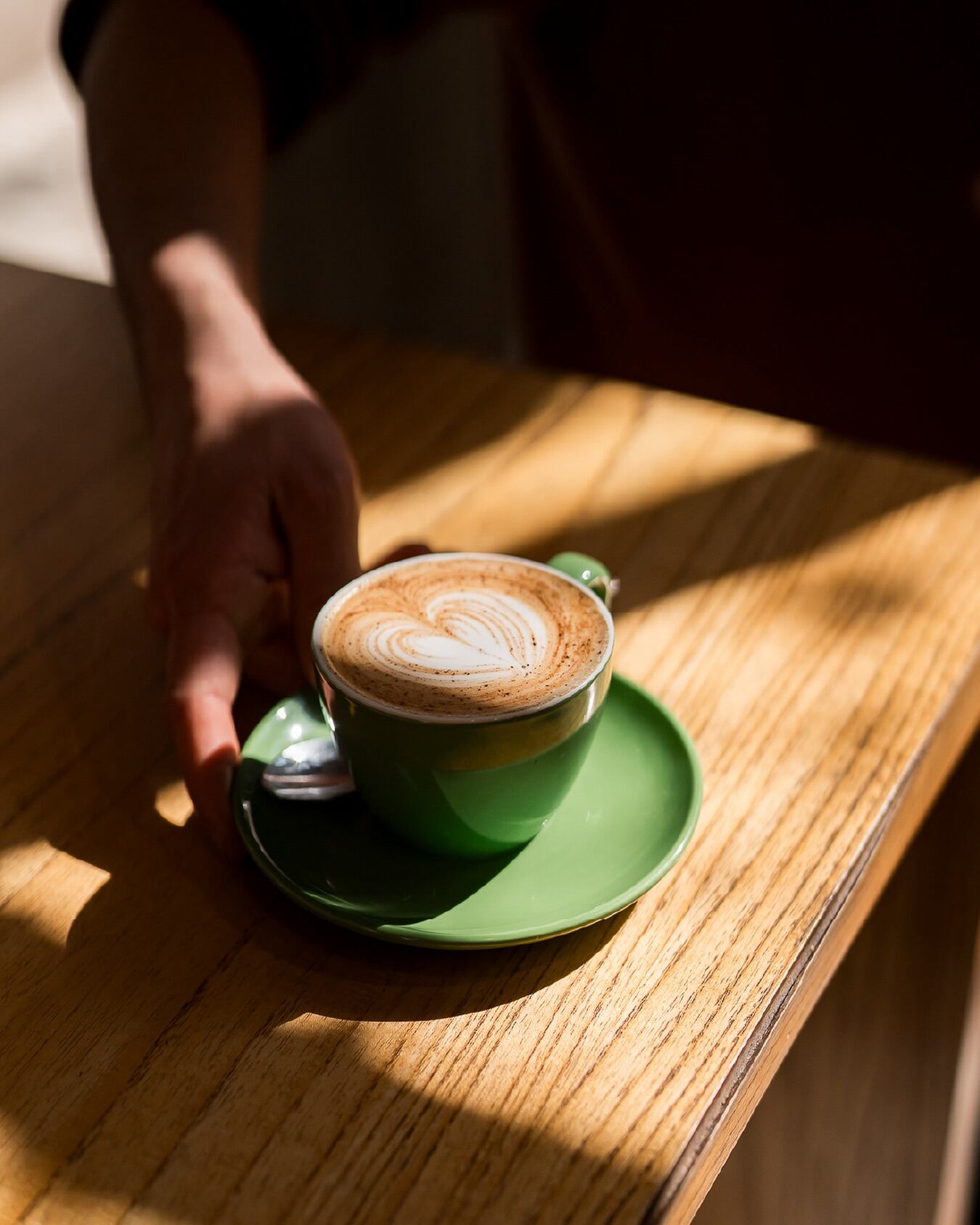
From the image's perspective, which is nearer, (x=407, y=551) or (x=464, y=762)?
(x=464, y=762)

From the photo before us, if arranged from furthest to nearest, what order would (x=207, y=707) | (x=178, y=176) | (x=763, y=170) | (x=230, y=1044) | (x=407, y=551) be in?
(x=763, y=170)
(x=178, y=176)
(x=407, y=551)
(x=207, y=707)
(x=230, y=1044)

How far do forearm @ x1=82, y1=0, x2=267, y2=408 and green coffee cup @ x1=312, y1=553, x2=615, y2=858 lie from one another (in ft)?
1.08

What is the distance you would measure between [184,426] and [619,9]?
0.75m

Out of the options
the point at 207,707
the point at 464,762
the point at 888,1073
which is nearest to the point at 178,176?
the point at 207,707

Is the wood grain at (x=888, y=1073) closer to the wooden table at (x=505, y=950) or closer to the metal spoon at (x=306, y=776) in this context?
the wooden table at (x=505, y=950)

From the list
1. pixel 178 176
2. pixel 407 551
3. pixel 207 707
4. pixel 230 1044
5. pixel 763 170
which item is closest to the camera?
pixel 230 1044

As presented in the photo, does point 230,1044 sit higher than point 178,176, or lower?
lower

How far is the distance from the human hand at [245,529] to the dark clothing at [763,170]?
44 cm

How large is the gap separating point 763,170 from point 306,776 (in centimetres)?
88

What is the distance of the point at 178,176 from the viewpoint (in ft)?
2.80

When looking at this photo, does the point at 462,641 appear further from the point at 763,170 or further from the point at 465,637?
the point at 763,170

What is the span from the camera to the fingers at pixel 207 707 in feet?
1.73

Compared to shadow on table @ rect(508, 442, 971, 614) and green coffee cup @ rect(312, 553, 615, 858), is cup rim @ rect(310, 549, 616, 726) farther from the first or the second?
shadow on table @ rect(508, 442, 971, 614)

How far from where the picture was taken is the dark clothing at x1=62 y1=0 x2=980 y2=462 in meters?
1.06
